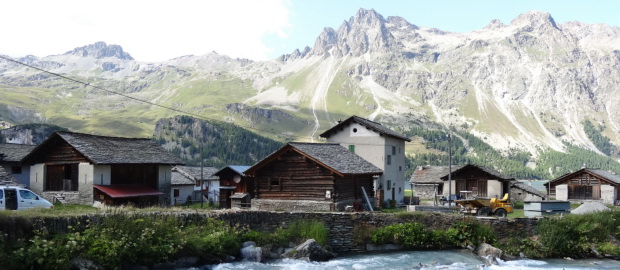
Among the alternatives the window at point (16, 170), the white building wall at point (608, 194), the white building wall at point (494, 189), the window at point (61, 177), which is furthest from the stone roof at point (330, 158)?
the white building wall at point (608, 194)

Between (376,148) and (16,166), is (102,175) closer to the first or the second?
(16,166)

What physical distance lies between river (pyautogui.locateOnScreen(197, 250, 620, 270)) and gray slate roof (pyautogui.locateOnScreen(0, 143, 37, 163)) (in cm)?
3104

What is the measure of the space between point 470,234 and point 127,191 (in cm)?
2764

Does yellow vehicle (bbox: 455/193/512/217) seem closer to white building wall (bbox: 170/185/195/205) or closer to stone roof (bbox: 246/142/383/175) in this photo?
stone roof (bbox: 246/142/383/175)

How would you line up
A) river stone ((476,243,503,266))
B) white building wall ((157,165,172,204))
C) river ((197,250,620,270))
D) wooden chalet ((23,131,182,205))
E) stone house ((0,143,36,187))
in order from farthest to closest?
1. white building wall ((157,165,172,204))
2. stone house ((0,143,36,187))
3. wooden chalet ((23,131,182,205))
4. river stone ((476,243,503,266))
5. river ((197,250,620,270))

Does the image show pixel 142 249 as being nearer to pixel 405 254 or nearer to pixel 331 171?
pixel 405 254

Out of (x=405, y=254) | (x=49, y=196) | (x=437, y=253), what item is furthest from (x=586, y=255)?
(x=49, y=196)

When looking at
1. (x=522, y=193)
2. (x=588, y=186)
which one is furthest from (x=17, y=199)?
(x=588, y=186)

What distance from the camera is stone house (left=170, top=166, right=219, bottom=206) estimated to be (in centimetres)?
7138

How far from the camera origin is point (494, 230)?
120 feet

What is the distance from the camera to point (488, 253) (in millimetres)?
33406

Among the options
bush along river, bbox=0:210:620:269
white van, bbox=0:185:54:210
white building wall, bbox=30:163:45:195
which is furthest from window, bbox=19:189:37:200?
white building wall, bbox=30:163:45:195

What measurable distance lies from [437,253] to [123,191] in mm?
25831

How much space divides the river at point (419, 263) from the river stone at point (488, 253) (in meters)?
0.43
